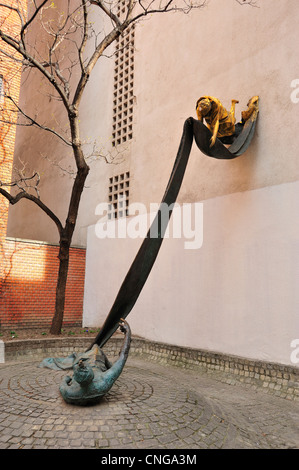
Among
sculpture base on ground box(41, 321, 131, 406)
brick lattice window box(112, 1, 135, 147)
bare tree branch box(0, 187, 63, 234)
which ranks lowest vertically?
sculpture base on ground box(41, 321, 131, 406)

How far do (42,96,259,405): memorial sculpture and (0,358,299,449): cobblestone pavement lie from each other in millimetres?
207

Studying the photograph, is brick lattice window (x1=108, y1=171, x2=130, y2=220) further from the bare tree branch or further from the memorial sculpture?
the memorial sculpture

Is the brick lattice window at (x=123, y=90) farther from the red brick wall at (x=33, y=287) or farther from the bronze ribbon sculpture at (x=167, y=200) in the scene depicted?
the bronze ribbon sculpture at (x=167, y=200)

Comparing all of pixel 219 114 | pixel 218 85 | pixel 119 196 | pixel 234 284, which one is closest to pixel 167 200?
pixel 219 114

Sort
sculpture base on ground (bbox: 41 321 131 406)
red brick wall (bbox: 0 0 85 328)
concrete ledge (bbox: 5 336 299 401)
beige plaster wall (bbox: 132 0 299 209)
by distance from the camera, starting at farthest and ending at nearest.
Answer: red brick wall (bbox: 0 0 85 328), beige plaster wall (bbox: 132 0 299 209), concrete ledge (bbox: 5 336 299 401), sculpture base on ground (bbox: 41 321 131 406)

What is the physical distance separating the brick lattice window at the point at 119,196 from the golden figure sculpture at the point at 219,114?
3.32 m

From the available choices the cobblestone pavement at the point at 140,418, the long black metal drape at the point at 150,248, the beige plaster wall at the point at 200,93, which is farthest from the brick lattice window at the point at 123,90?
the cobblestone pavement at the point at 140,418

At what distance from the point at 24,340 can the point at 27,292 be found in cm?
200

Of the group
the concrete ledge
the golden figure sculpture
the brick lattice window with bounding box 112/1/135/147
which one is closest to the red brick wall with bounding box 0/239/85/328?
the concrete ledge

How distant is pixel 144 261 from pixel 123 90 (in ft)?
21.1

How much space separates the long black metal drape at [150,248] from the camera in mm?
4461

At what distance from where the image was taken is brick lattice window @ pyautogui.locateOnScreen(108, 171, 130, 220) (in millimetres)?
8555

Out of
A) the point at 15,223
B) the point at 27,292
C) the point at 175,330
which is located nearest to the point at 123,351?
the point at 175,330

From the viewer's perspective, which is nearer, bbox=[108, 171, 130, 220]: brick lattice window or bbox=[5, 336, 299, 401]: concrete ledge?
bbox=[5, 336, 299, 401]: concrete ledge
